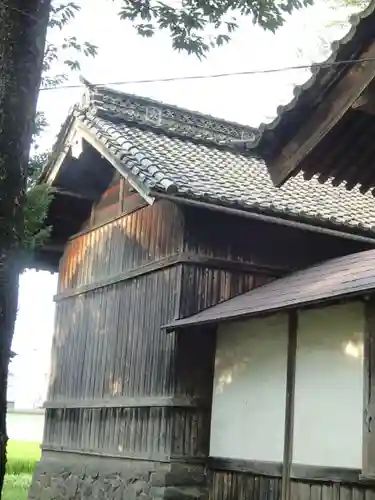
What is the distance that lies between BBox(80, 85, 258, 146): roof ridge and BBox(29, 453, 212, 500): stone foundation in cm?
492

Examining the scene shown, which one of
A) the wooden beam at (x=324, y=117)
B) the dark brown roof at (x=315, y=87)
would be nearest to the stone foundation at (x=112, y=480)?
the wooden beam at (x=324, y=117)

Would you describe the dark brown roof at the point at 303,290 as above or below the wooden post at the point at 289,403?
above

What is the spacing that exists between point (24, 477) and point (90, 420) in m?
6.95

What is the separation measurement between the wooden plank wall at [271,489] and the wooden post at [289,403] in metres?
0.11

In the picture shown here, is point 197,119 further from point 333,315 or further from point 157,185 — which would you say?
point 333,315

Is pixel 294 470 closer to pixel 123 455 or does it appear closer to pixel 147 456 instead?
pixel 147 456

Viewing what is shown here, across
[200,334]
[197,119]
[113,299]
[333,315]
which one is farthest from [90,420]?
[197,119]

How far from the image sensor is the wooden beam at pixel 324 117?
4555 millimetres

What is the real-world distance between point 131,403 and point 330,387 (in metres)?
3.29

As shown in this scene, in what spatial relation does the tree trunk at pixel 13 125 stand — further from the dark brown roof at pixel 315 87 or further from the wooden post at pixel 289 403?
the wooden post at pixel 289 403

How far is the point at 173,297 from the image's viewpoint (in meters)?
9.63

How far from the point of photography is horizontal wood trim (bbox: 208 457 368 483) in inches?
280

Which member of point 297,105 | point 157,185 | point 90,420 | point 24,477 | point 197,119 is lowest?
point 24,477

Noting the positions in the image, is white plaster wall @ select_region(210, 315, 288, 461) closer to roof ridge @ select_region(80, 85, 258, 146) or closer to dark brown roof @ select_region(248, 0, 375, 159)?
roof ridge @ select_region(80, 85, 258, 146)
